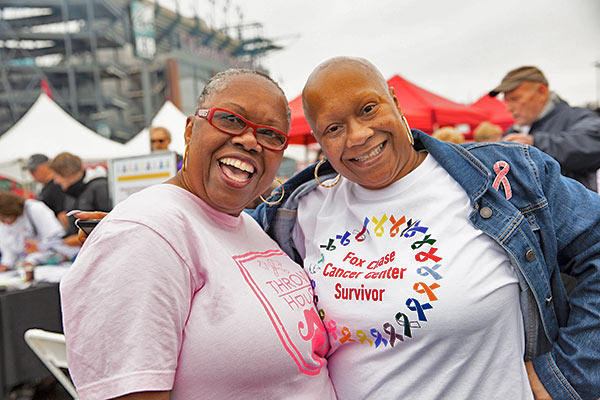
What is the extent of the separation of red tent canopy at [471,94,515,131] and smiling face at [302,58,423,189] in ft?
30.4

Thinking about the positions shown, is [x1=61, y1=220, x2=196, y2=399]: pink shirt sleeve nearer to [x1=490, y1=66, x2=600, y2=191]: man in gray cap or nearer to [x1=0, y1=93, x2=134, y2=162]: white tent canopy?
[x1=490, y1=66, x2=600, y2=191]: man in gray cap

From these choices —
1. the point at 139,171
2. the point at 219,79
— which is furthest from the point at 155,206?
the point at 139,171

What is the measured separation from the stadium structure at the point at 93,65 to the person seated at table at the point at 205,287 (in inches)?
1309

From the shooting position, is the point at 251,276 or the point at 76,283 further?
the point at 251,276

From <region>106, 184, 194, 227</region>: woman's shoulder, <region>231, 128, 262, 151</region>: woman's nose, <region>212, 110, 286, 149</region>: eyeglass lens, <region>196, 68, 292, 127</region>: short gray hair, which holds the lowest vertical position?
<region>106, 184, 194, 227</region>: woman's shoulder

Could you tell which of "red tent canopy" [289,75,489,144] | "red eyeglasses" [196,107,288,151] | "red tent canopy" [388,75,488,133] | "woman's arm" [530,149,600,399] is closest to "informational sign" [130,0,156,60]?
"red tent canopy" [289,75,489,144]

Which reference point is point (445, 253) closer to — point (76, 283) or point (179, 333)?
point (179, 333)

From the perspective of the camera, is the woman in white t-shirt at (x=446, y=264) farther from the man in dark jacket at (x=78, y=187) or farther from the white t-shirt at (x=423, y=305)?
the man in dark jacket at (x=78, y=187)

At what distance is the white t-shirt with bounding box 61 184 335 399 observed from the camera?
1.05 meters

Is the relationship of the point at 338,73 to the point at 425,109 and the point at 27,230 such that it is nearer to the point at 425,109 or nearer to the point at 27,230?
the point at 27,230

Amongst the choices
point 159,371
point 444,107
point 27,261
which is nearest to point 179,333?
point 159,371

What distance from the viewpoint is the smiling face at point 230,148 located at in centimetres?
146

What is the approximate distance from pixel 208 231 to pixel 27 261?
12.0 ft

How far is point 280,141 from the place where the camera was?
5.18ft
